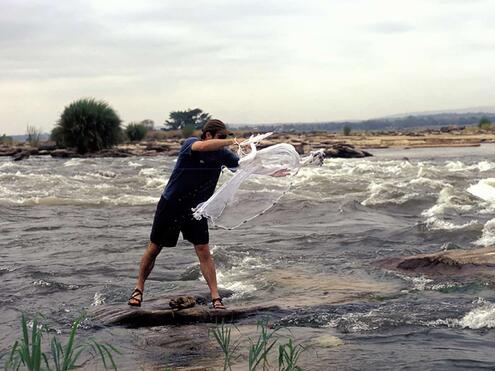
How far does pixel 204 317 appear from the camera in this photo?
21.0ft

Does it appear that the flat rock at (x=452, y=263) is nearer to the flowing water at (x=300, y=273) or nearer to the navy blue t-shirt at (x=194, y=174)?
the flowing water at (x=300, y=273)

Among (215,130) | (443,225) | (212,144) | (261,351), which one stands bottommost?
(443,225)

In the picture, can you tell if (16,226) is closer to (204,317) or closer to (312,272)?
(312,272)

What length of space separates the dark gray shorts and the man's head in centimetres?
70

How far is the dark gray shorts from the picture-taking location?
6.77 meters

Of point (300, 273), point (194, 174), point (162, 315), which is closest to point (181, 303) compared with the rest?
point (162, 315)

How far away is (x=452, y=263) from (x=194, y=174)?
3.40 metres

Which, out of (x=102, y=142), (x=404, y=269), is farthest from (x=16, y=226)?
(x=102, y=142)

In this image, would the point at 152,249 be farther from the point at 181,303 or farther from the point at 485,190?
the point at 485,190

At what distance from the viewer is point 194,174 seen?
264 inches

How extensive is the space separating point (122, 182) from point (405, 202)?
32.9ft

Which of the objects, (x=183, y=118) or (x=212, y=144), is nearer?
(x=212, y=144)

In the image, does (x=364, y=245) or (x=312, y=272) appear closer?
(x=312, y=272)

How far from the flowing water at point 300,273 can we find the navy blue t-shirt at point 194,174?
4.01 feet
